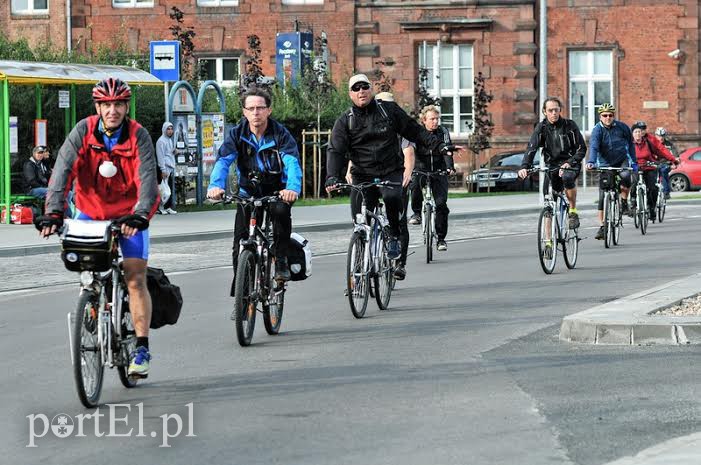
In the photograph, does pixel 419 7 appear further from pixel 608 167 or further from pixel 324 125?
pixel 608 167

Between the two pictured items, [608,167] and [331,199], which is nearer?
[608,167]

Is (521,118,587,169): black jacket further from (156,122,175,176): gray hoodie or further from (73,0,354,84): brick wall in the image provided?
(73,0,354,84): brick wall

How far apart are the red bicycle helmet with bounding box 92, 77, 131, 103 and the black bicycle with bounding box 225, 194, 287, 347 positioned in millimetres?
1984

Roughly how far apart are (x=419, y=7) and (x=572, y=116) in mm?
5309

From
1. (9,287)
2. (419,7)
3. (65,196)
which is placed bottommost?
(9,287)

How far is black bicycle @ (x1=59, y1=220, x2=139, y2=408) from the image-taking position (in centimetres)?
819

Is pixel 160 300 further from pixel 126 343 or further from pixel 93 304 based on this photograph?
pixel 93 304

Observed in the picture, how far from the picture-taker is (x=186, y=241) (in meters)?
23.2

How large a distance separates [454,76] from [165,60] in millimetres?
17208

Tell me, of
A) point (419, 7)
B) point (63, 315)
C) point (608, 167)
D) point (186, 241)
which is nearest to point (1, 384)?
point (63, 315)

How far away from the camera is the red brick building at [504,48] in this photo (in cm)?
4506

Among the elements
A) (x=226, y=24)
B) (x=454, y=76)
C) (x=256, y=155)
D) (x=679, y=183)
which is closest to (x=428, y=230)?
(x=256, y=155)

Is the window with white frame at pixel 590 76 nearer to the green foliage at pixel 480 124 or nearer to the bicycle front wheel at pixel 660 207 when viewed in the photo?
the green foliage at pixel 480 124

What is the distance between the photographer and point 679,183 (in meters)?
42.2
